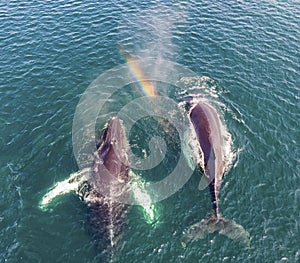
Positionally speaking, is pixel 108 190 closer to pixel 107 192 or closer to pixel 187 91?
pixel 107 192

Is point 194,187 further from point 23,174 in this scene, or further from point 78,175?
point 23,174

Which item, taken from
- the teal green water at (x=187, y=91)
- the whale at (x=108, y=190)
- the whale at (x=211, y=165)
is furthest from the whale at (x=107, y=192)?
the whale at (x=211, y=165)

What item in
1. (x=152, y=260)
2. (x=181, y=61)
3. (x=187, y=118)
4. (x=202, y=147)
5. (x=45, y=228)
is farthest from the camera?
(x=181, y=61)

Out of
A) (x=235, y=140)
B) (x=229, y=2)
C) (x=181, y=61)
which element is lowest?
(x=235, y=140)

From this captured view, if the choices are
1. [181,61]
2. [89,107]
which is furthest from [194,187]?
[181,61]

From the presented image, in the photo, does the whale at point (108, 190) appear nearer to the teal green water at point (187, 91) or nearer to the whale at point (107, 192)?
the whale at point (107, 192)

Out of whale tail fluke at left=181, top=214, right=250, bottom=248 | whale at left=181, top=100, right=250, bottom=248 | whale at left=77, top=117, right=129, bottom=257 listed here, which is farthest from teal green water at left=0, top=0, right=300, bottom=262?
whale at left=77, top=117, right=129, bottom=257
